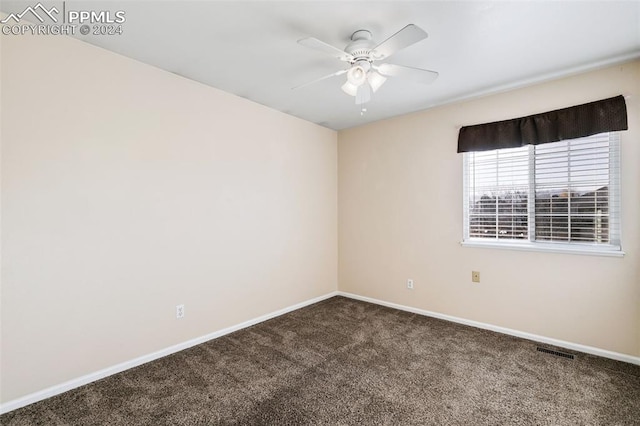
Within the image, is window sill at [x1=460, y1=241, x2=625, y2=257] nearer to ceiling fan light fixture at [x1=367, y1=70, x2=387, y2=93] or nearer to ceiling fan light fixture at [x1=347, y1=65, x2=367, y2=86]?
ceiling fan light fixture at [x1=367, y1=70, x2=387, y2=93]

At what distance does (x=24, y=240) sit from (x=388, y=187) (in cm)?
348

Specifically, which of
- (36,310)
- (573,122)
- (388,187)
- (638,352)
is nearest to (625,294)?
(638,352)

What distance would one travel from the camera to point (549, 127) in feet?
8.83

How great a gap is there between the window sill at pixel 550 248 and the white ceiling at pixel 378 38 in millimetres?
1556

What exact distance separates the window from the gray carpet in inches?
40.2

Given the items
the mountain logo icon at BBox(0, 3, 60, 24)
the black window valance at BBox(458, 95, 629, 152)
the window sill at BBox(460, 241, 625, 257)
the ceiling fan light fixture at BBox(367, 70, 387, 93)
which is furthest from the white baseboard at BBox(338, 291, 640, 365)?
the mountain logo icon at BBox(0, 3, 60, 24)

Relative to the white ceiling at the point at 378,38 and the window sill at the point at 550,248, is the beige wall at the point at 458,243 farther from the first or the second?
the white ceiling at the point at 378,38

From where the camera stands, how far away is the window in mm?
2521

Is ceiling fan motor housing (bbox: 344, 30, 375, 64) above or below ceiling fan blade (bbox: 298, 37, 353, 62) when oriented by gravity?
above

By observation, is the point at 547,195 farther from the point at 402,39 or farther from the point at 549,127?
the point at 402,39

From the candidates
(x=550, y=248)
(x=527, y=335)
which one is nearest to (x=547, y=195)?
(x=550, y=248)

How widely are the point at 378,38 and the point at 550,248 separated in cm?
242

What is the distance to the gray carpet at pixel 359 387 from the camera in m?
1.80

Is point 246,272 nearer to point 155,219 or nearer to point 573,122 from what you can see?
point 155,219
